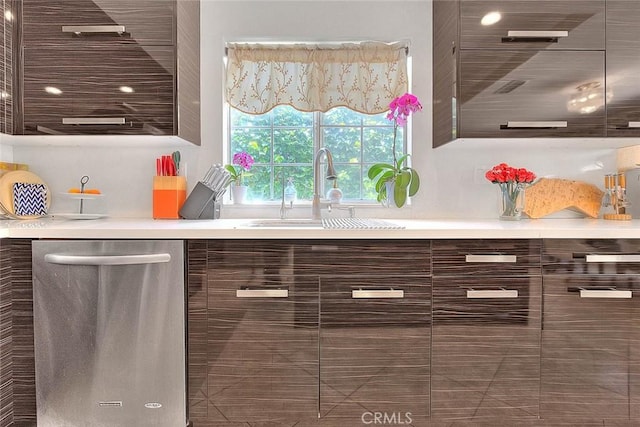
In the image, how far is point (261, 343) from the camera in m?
1.75

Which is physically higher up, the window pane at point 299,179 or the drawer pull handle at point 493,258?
the window pane at point 299,179

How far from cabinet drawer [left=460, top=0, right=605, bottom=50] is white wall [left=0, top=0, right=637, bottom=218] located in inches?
17.2

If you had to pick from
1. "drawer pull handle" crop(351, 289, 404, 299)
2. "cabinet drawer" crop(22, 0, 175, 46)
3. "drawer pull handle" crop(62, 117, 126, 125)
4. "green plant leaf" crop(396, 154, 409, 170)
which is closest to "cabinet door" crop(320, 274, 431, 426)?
"drawer pull handle" crop(351, 289, 404, 299)

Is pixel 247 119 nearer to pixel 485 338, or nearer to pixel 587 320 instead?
pixel 485 338

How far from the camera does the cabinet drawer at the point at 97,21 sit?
2012 mm

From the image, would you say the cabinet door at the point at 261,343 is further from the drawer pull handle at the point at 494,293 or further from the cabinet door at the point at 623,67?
the cabinet door at the point at 623,67

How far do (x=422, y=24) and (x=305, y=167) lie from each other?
1.04 meters

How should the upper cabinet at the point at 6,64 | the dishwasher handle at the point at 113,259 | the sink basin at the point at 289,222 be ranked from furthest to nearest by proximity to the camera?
1. the sink basin at the point at 289,222
2. the upper cabinet at the point at 6,64
3. the dishwasher handle at the point at 113,259

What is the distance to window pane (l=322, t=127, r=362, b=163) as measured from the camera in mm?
2564

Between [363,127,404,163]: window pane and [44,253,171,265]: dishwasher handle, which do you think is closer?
[44,253,171,265]: dishwasher handle

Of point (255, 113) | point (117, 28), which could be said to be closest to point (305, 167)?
point (255, 113)

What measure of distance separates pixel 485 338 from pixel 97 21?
7.24 feet

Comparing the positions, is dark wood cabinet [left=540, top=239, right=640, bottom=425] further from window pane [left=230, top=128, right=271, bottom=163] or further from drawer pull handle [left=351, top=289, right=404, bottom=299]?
window pane [left=230, top=128, right=271, bottom=163]

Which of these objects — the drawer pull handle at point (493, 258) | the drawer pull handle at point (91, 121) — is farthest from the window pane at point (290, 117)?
the drawer pull handle at point (493, 258)
